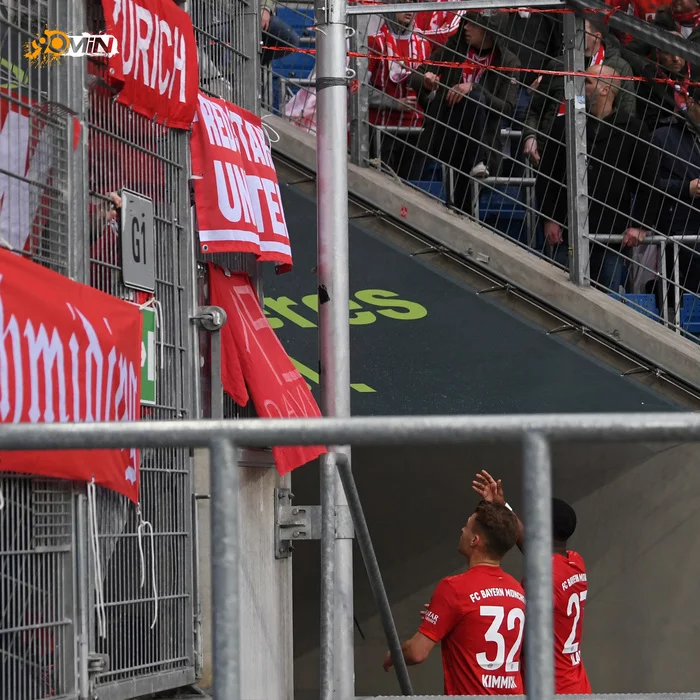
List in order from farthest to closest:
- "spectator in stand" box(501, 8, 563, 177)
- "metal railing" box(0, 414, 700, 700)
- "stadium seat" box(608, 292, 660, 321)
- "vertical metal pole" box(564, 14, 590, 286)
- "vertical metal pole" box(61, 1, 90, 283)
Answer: "spectator in stand" box(501, 8, 563, 177), "stadium seat" box(608, 292, 660, 321), "vertical metal pole" box(564, 14, 590, 286), "vertical metal pole" box(61, 1, 90, 283), "metal railing" box(0, 414, 700, 700)

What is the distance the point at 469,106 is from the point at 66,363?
5.20 meters

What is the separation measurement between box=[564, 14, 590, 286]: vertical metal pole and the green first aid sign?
12.1 feet

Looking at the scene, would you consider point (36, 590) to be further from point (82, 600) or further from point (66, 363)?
point (66, 363)

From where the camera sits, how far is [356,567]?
11406mm

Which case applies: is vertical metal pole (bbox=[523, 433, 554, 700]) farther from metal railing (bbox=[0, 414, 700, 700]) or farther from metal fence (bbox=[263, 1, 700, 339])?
metal fence (bbox=[263, 1, 700, 339])

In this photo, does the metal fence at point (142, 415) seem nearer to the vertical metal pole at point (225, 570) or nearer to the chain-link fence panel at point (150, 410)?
the chain-link fence panel at point (150, 410)

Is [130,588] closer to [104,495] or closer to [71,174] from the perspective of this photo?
[104,495]

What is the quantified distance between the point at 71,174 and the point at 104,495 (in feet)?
4.02

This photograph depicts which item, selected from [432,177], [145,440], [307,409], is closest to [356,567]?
[432,177]

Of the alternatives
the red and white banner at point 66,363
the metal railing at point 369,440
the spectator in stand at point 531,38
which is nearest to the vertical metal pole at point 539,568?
the metal railing at point 369,440

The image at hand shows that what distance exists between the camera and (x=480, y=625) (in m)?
5.30

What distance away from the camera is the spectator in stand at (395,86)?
29.8 feet

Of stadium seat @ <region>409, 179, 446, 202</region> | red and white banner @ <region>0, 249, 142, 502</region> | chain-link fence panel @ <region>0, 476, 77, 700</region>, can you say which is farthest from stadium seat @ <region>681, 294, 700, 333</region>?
chain-link fence panel @ <region>0, 476, 77, 700</region>

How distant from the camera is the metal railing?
205 centimetres
